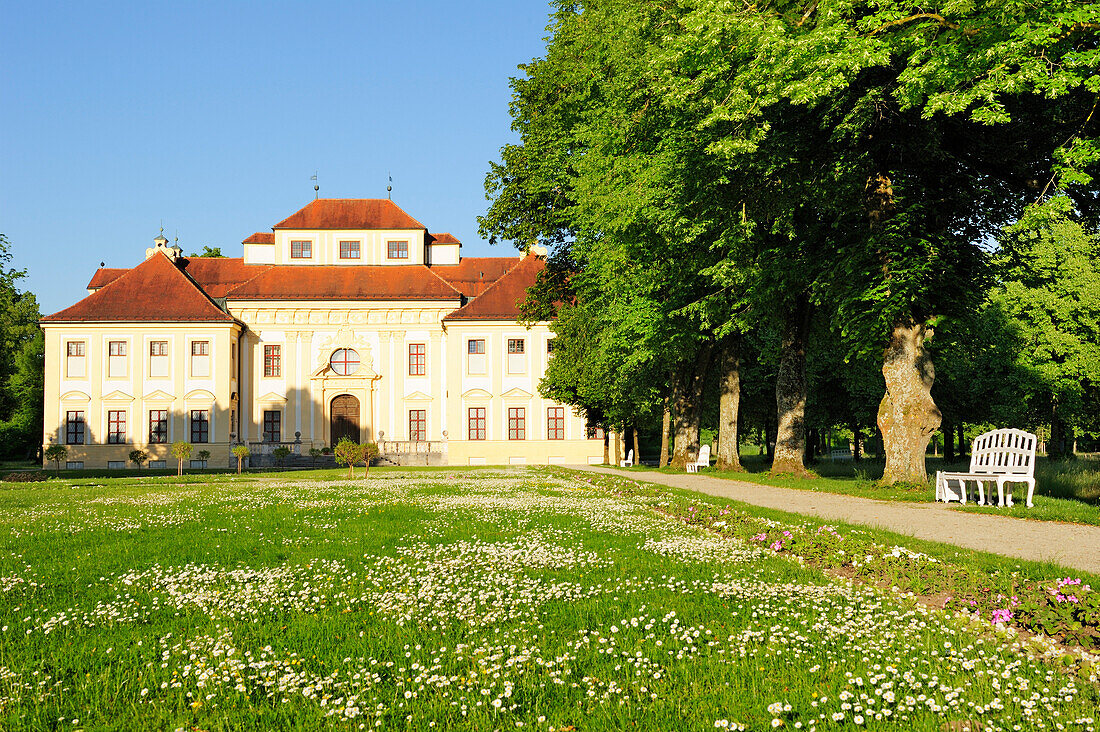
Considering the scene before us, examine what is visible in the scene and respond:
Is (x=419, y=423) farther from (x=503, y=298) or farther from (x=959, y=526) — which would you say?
(x=959, y=526)

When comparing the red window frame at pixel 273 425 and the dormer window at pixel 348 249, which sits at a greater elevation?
the dormer window at pixel 348 249

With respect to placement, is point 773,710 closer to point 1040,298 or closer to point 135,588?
point 135,588

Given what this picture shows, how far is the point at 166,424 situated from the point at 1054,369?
49.1 m

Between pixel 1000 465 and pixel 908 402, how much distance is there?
410 cm

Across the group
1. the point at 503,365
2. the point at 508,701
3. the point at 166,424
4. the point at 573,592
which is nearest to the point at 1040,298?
the point at 503,365

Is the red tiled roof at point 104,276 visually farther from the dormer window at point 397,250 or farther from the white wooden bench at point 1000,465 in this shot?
the white wooden bench at point 1000,465

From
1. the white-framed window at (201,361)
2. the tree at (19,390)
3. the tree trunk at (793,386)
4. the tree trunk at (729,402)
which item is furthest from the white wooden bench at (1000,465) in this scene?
the tree at (19,390)

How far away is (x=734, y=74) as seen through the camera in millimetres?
15836

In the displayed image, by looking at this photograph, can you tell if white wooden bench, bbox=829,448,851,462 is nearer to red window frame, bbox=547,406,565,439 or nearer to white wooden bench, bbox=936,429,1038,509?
red window frame, bbox=547,406,565,439

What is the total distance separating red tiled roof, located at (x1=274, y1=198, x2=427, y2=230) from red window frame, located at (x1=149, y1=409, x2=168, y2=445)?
46.8 ft

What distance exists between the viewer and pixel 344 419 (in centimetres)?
5488

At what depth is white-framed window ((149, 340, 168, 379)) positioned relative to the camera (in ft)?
172

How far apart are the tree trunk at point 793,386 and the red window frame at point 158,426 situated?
40.9 m

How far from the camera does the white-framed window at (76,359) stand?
52094 mm
